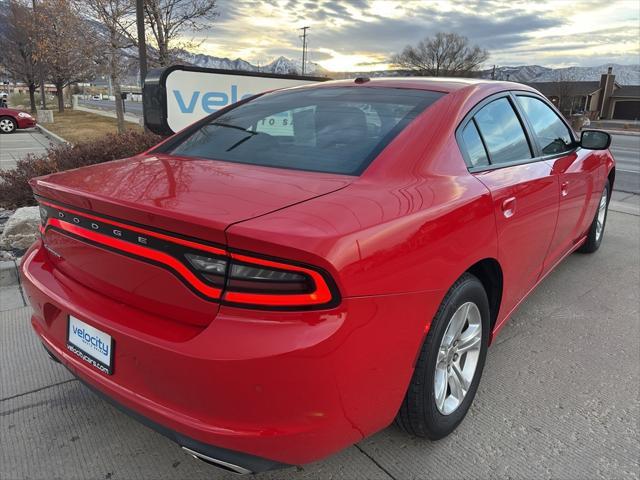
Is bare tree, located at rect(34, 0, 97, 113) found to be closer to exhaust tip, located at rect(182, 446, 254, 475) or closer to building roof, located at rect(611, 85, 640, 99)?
exhaust tip, located at rect(182, 446, 254, 475)

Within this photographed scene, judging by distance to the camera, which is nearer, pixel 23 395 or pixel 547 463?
pixel 547 463

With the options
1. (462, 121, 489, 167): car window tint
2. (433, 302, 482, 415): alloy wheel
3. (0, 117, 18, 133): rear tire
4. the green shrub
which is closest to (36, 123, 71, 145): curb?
(0, 117, 18, 133): rear tire

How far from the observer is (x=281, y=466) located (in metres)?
1.59

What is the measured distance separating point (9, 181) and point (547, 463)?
614cm

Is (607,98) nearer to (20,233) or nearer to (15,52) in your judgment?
(15,52)

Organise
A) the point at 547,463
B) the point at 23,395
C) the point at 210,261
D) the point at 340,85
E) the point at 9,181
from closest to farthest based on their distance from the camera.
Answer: the point at 210,261, the point at 547,463, the point at 23,395, the point at 340,85, the point at 9,181

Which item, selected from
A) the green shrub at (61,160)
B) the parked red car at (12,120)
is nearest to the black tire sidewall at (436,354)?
the green shrub at (61,160)

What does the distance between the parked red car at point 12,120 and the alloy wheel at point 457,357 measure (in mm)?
21974

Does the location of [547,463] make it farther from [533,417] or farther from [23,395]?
[23,395]

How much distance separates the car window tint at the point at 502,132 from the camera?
257cm

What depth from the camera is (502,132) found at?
9.02ft

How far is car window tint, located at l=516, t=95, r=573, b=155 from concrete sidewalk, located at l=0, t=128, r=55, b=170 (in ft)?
34.4

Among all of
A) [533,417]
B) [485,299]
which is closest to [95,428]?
[485,299]

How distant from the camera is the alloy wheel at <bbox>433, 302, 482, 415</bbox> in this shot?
2133 mm
